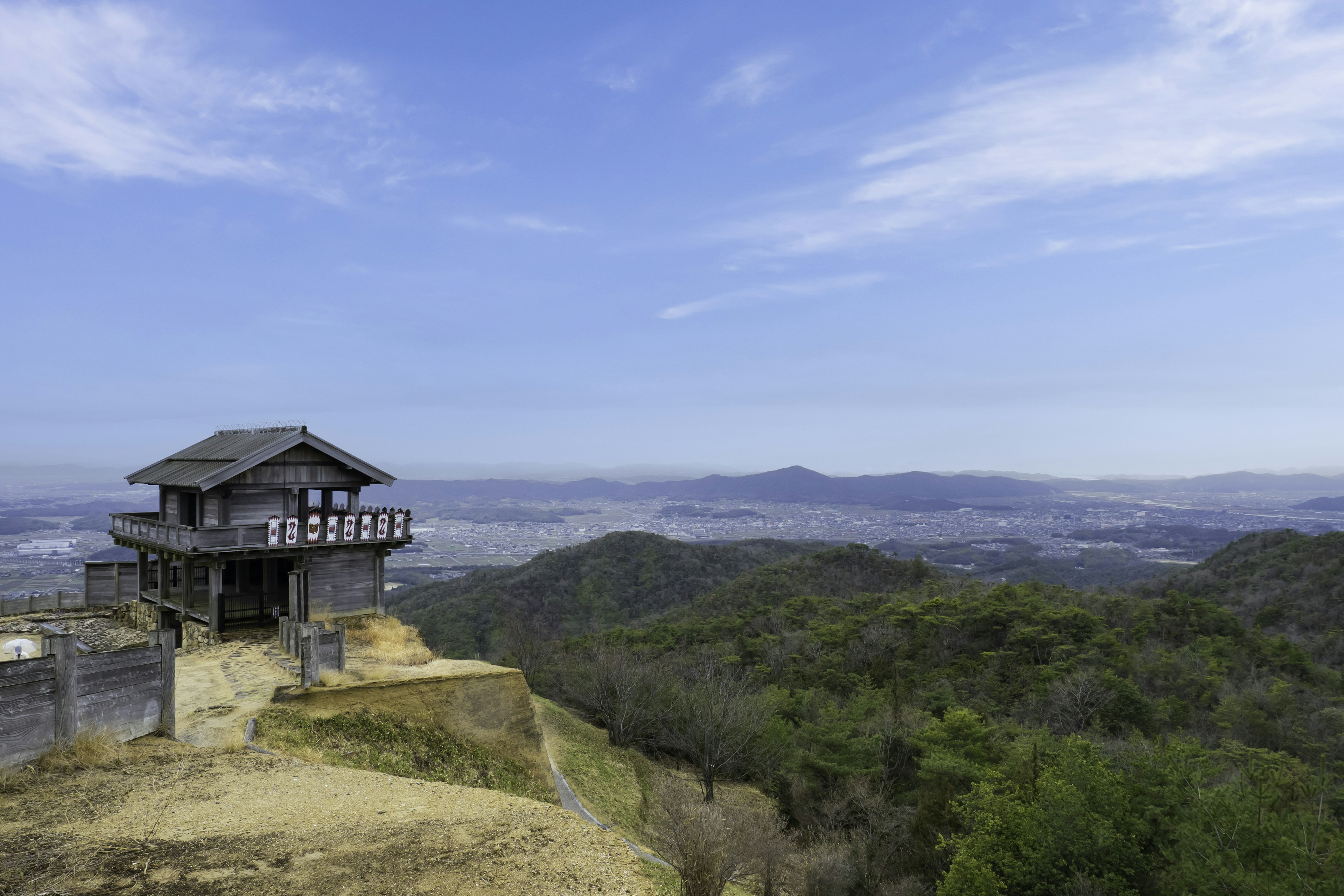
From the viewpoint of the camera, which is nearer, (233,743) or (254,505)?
(233,743)

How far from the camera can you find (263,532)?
73.2 ft

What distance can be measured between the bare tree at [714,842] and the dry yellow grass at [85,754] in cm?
913

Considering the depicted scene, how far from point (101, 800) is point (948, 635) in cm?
4819

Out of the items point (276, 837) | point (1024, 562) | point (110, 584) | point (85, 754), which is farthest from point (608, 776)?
point (1024, 562)

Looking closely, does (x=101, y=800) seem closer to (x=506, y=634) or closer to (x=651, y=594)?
(x=506, y=634)

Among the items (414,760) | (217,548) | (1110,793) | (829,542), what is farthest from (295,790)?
(829,542)

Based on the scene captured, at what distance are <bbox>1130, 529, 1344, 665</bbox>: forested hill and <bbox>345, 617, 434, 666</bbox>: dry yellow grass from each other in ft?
178

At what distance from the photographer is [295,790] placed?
34.5ft

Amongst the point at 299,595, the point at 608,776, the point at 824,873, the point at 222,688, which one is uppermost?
the point at 299,595

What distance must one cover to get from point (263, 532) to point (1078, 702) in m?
35.7

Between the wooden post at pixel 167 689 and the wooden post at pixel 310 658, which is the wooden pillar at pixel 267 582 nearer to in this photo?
the wooden post at pixel 310 658

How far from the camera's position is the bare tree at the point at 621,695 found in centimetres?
3347

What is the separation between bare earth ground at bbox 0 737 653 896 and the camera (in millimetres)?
7871

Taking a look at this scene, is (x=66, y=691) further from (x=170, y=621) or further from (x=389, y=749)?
(x=170, y=621)
